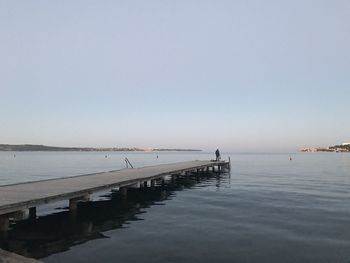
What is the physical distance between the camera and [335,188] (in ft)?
102

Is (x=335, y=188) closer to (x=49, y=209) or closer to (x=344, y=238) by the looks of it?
(x=344, y=238)

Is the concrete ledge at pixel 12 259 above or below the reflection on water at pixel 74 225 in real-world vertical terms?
above

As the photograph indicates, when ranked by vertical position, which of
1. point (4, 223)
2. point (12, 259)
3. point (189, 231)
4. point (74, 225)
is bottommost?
point (189, 231)

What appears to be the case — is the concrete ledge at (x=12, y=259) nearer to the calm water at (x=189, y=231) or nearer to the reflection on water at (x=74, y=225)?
the calm water at (x=189, y=231)

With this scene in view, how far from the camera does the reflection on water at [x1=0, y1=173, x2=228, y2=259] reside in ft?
41.8

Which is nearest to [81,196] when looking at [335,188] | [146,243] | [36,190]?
[36,190]

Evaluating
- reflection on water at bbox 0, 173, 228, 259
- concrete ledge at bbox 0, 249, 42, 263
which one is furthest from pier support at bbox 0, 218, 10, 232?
concrete ledge at bbox 0, 249, 42, 263

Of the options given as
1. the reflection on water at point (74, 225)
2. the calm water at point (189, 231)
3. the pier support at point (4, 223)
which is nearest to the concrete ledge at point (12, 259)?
the calm water at point (189, 231)

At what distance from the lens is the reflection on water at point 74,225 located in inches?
502

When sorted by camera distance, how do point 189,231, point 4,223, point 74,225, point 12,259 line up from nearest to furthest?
1. point 12,259
2. point 4,223
3. point 189,231
4. point 74,225

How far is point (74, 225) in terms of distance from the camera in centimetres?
1616

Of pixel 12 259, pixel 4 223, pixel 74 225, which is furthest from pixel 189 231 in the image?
pixel 12 259

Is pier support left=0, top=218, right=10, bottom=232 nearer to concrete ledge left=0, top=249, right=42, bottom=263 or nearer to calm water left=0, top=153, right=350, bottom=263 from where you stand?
calm water left=0, top=153, right=350, bottom=263

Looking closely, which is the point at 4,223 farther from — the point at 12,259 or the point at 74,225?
the point at 12,259
